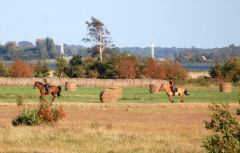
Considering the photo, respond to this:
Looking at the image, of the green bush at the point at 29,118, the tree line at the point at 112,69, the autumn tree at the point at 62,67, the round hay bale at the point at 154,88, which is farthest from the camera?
the autumn tree at the point at 62,67

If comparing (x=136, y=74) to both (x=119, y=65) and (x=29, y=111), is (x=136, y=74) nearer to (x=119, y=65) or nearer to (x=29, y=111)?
(x=119, y=65)

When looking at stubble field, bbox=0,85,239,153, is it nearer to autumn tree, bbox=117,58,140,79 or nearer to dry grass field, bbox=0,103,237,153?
dry grass field, bbox=0,103,237,153

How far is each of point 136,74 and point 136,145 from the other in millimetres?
58989

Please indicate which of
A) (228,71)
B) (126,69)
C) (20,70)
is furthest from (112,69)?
(228,71)

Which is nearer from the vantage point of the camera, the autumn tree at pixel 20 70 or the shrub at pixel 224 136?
the shrub at pixel 224 136

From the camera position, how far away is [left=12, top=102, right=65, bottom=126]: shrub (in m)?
19.7

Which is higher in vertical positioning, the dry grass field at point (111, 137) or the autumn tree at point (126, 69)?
the autumn tree at point (126, 69)

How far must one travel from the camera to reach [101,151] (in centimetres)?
1335

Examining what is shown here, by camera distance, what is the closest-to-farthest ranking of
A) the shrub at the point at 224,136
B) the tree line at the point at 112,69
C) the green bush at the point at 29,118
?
the shrub at the point at 224,136 → the green bush at the point at 29,118 → the tree line at the point at 112,69

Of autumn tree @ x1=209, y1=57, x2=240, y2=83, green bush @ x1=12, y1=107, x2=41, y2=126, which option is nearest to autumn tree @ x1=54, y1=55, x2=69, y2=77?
autumn tree @ x1=209, y1=57, x2=240, y2=83

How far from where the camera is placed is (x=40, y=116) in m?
19.7

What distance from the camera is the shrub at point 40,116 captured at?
19703mm

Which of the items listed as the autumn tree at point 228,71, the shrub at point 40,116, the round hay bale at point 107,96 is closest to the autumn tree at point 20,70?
the autumn tree at point 228,71

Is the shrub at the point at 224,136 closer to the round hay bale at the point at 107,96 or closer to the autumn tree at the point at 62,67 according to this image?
the round hay bale at the point at 107,96
